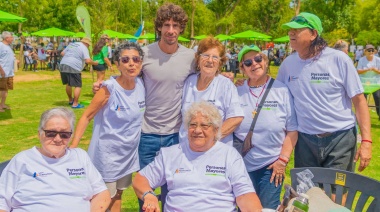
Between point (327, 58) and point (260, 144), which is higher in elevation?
point (327, 58)

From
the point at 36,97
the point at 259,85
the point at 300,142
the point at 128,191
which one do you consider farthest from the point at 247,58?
the point at 36,97

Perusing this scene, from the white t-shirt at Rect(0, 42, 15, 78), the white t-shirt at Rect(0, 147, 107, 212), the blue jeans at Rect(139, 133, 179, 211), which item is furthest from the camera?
the white t-shirt at Rect(0, 42, 15, 78)

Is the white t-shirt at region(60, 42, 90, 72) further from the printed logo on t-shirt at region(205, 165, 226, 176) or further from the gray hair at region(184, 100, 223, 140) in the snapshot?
the printed logo on t-shirt at region(205, 165, 226, 176)

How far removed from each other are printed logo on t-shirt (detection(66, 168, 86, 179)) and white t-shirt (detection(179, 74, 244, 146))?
781mm

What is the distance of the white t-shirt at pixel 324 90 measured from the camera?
3234 millimetres

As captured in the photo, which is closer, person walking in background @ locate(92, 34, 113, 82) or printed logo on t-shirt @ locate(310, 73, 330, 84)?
printed logo on t-shirt @ locate(310, 73, 330, 84)

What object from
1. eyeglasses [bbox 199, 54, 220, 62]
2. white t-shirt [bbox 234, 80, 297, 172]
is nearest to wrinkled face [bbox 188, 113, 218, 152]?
white t-shirt [bbox 234, 80, 297, 172]

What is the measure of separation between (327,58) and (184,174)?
1.41m

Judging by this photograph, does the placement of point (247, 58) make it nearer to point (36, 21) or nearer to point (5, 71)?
point (5, 71)

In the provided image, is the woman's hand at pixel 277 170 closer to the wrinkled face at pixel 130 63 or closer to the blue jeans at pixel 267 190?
the blue jeans at pixel 267 190

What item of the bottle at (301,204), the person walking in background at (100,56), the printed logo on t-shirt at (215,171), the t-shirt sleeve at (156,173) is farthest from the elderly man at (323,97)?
the person walking in background at (100,56)

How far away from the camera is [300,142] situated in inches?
137

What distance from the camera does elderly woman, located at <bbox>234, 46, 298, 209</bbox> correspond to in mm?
3230

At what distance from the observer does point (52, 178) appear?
2.82m
